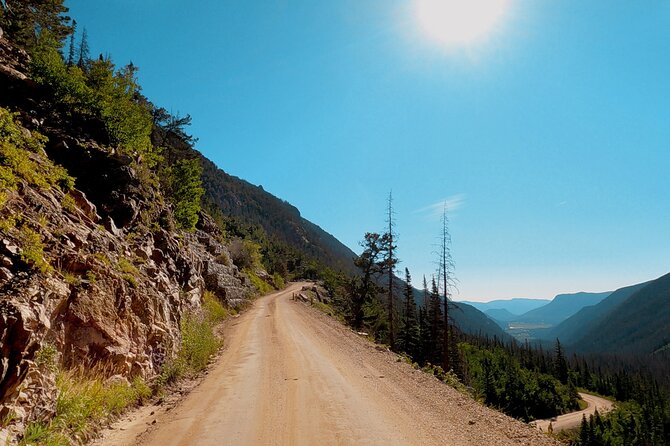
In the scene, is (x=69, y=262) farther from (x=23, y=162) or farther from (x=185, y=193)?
(x=185, y=193)

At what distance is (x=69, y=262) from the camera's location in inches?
336

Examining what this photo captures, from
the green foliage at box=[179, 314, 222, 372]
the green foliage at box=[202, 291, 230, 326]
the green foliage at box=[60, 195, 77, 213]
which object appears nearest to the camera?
the green foliage at box=[60, 195, 77, 213]

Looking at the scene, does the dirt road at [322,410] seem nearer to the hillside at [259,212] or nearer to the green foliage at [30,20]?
the green foliage at [30,20]

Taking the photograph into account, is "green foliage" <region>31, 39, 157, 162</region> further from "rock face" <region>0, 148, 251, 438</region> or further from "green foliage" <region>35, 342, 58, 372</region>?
"green foliage" <region>35, 342, 58, 372</region>

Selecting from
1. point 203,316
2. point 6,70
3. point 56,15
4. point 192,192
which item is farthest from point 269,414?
point 56,15

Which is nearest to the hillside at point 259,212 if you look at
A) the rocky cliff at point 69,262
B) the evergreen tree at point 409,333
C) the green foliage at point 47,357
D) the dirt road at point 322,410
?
the evergreen tree at point 409,333

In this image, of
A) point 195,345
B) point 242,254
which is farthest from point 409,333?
point 195,345

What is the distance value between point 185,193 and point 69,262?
807 inches

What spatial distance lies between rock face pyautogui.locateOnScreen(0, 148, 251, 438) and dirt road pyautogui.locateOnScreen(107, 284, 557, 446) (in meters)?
1.90

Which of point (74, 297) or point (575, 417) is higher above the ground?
point (74, 297)

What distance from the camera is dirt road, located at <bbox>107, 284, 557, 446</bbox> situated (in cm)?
712

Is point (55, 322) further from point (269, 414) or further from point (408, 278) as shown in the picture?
point (408, 278)

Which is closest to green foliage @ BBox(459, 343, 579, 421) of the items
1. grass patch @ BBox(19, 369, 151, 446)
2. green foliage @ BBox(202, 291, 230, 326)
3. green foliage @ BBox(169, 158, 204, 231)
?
green foliage @ BBox(202, 291, 230, 326)

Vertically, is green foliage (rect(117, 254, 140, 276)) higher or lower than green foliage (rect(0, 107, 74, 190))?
lower
